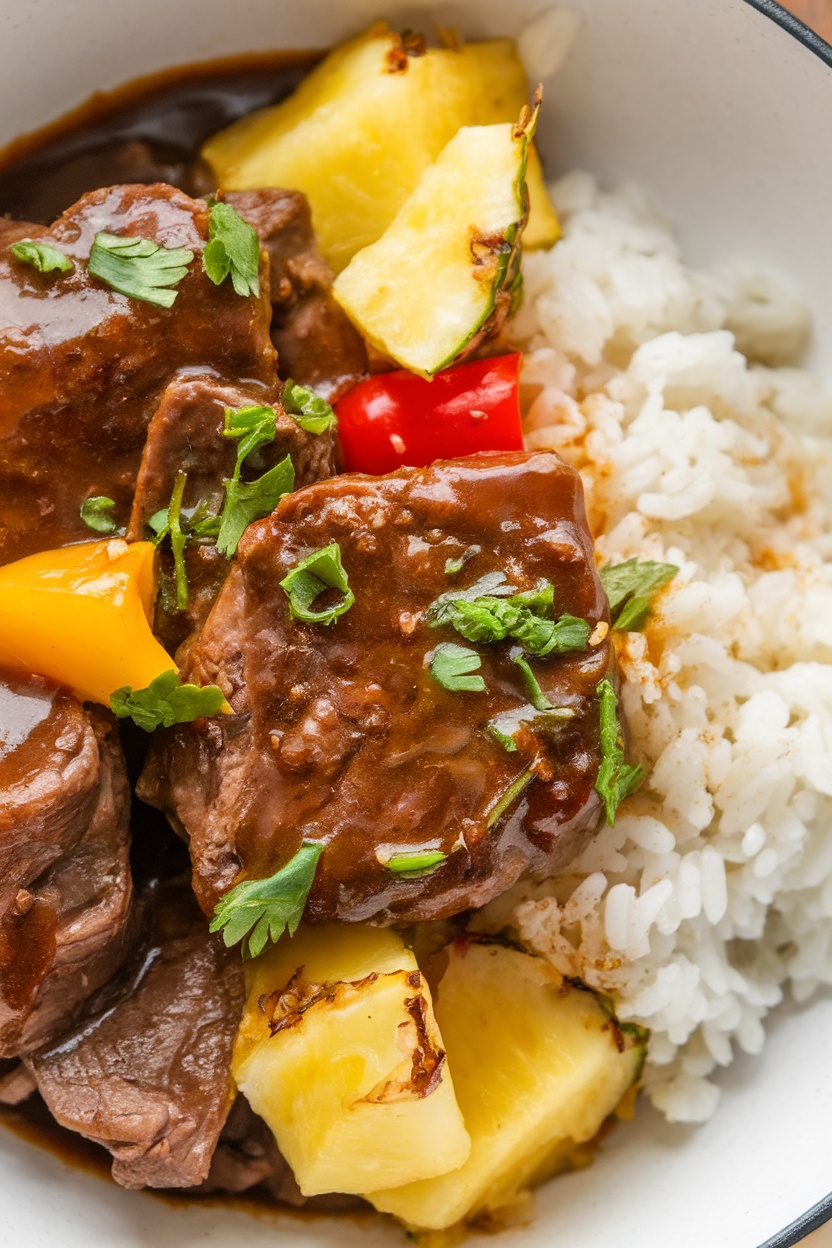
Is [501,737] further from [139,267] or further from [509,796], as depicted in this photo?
[139,267]

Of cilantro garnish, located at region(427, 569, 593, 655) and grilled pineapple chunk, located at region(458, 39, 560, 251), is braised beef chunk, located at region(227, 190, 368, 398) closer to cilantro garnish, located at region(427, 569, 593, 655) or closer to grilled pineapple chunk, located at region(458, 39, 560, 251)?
grilled pineapple chunk, located at region(458, 39, 560, 251)

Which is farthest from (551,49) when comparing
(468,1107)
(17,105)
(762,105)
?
(468,1107)

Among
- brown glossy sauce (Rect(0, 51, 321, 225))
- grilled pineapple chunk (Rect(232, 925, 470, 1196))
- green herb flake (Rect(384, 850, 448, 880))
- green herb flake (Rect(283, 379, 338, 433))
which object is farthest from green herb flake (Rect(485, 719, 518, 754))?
brown glossy sauce (Rect(0, 51, 321, 225))

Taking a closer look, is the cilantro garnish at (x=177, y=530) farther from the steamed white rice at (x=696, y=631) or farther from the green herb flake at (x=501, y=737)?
the steamed white rice at (x=696, y=631)

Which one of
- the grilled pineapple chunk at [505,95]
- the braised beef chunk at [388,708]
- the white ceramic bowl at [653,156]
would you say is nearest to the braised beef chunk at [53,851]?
the braised beef chunk at [388,708]

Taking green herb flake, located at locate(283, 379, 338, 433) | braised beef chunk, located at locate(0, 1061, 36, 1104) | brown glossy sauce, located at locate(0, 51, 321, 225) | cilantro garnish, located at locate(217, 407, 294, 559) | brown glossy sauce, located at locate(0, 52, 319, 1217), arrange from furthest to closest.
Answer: brown glossy sauce, located at locate(0, 51, 321, 225) < brown glossy sauce, located at locate(0, 52, 319, 1217) < braised beef chunk, located at locate(0, 1061, 36, 1104) < green herb flake, located at locate(283, 379, 338, 433) < cilantro garnish, located at locate(217, 407, 294, 559)

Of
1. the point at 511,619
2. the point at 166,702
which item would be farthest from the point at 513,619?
the point at 166,702
